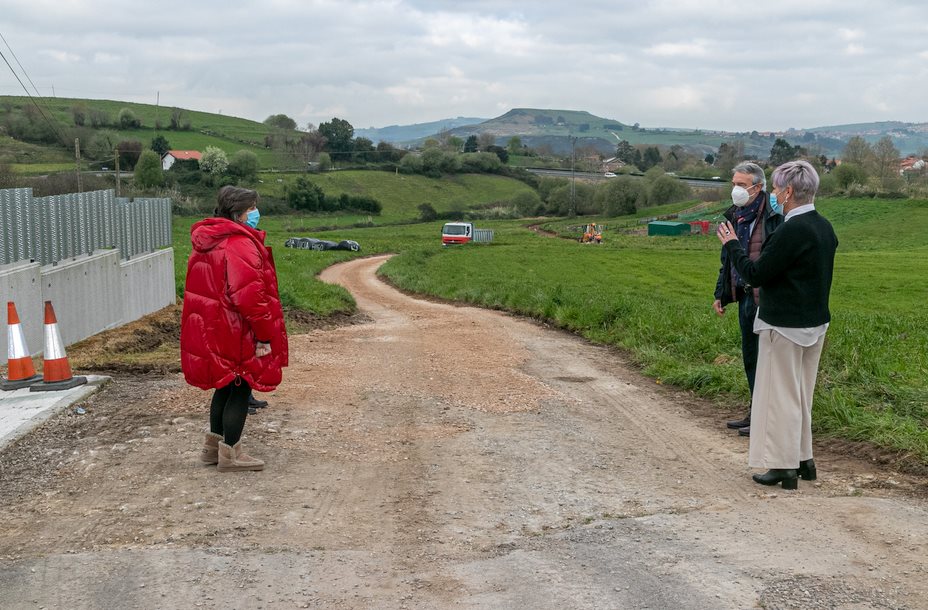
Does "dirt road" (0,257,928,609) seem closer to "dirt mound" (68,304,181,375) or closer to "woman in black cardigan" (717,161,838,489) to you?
"woman in black cardigan" (717,161,838,489)

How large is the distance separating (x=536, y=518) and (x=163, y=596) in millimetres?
2172

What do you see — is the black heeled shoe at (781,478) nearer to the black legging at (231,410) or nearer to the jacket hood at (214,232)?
the black legging at (231,410)

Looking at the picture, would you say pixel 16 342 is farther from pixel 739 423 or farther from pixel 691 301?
pixel 691 301

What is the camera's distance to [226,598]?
4.05 m

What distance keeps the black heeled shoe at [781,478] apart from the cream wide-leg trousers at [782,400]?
0.09 meters

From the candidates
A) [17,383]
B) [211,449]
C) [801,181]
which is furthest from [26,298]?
[801,181]

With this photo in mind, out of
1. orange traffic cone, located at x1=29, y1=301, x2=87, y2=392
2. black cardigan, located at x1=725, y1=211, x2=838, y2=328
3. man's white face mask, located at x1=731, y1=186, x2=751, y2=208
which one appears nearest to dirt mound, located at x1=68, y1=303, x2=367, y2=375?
orange traffic cone, located at x1=29, y1=301, x2=87, y2=392

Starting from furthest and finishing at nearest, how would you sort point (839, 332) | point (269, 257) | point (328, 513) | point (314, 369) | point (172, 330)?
point (172, 330), point (839, 332), point (314, 369), point (269, 257), point (328, 513)

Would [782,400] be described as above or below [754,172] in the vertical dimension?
below

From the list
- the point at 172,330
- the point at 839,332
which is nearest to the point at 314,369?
the point at 172,330

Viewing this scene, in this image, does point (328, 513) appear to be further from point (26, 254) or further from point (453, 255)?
point (453, 255)

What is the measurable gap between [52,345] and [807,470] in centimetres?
677

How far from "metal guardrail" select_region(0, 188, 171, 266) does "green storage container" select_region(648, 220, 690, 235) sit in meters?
65.7

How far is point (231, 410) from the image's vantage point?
6.18 meters
